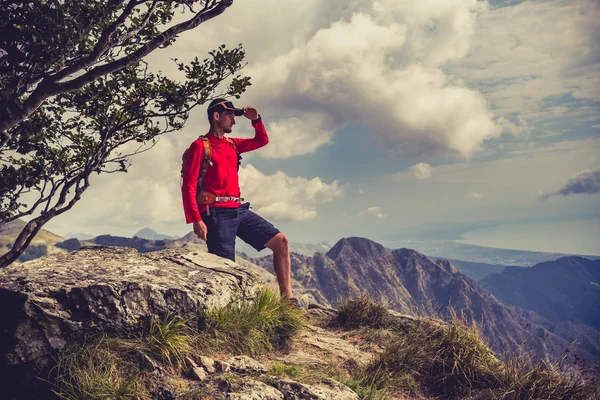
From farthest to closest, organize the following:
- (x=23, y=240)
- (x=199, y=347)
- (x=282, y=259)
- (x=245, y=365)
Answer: (x=23, y=240) → (x=282, y=259) → (x=199, y=347) → (x=245, y=365)

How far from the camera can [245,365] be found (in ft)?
19.1

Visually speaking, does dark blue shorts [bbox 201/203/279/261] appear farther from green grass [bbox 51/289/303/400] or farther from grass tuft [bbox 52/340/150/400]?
grass tuft [bbox 52/340/150/400]

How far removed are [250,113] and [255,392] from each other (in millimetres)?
6063

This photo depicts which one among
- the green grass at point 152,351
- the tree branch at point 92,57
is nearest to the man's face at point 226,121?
the tree branch at point 92,57

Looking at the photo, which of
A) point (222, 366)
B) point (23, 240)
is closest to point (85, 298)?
point (222, 366)

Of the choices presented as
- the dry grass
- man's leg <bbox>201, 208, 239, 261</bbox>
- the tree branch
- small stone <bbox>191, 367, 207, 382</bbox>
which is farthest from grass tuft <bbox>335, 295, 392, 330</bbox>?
the tree branch

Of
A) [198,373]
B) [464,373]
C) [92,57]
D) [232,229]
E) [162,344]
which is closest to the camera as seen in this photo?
[198,373]

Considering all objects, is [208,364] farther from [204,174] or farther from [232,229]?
[204,174]

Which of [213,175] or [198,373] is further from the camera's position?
[213,175]

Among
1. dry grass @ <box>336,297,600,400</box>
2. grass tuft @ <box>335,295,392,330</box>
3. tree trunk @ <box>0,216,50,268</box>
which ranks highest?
tree trunk @ <box>0,216,50,268</box>

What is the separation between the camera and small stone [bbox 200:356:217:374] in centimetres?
558

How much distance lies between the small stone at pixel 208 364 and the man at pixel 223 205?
258 cm

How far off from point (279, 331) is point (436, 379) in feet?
9.60

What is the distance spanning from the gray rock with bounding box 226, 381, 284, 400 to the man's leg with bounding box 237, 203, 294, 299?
11.3ft
